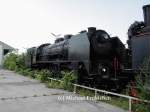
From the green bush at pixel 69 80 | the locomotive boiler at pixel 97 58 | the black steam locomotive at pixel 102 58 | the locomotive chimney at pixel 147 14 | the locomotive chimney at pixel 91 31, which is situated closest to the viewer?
the locomotive chimney at pixel 147 14

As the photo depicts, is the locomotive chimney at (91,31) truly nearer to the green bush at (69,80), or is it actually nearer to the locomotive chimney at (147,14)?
the green bush at (69,80)

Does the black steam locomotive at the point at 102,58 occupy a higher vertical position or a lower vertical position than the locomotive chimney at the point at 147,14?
lower

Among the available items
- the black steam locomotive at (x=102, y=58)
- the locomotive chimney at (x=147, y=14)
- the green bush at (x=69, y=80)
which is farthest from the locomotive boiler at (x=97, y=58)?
the locomotive chimney at (x=147, y=14)

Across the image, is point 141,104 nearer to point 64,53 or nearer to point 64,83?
point 64,83

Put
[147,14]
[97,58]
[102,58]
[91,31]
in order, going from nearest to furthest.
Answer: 1. [147,14]
2. [97,58]
3. [102,58]
4. [91,31]

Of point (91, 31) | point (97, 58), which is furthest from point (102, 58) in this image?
point (91, 31)

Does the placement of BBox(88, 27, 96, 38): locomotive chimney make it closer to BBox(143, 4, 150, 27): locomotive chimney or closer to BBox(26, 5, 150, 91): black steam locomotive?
BBox(26, 5, 150, 91): black steam locomotive

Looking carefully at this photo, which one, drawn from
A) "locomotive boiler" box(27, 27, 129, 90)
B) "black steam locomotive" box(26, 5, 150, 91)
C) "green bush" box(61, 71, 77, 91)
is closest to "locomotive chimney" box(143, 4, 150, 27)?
"black steam locomotive" box(26, 5, 150, 91)

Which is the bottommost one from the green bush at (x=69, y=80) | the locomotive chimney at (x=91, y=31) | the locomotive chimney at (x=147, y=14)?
the green bush at (x=69, y=80)

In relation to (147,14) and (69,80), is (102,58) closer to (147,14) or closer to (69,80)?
(69,80)

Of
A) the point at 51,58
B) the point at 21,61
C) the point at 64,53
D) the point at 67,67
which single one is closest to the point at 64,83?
the point at 67,67

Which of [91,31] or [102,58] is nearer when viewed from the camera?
[102,58]

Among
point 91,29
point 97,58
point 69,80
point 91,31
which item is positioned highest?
point 91,29

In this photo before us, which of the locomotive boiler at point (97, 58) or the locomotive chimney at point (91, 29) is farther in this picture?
the locomotive chimney at point (91, 29)
